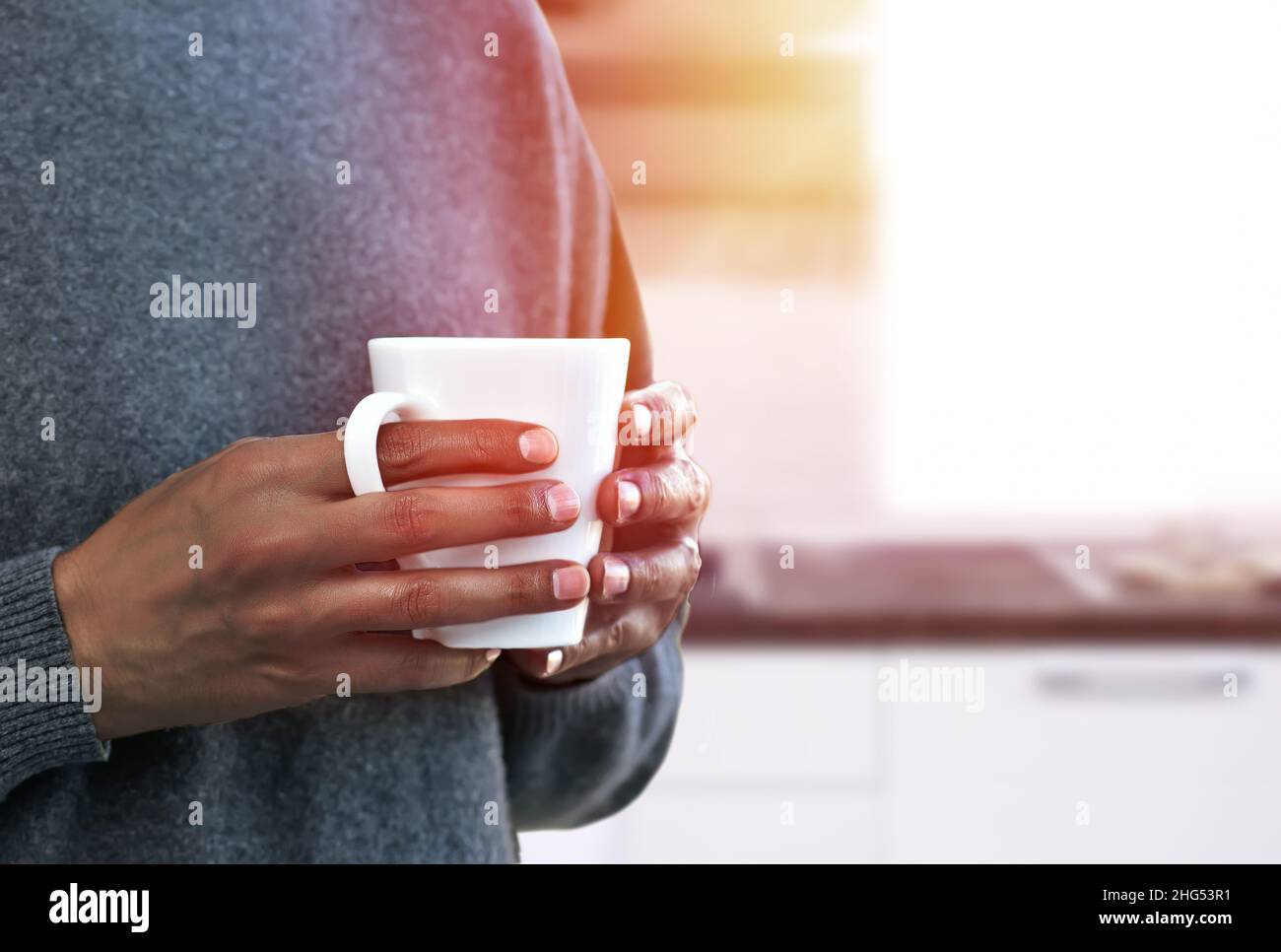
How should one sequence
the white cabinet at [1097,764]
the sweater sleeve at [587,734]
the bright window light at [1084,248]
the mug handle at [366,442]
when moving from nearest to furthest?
the mug handle at [366,442]
the sweater sleeve at [587,734]
the white cabinet at [1097,764]
the bright window light at [1084,248]

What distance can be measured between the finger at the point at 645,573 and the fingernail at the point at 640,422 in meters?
0.04

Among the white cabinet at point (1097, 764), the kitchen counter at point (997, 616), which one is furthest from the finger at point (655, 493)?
the white cabinet at point (1097, 764)

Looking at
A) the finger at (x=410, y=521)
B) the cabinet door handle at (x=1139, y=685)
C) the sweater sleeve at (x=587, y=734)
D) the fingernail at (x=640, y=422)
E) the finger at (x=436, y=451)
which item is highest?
the fingernail at (x=640, y=422)

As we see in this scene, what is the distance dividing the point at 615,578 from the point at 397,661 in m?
0.08

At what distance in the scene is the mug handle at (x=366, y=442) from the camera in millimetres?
274

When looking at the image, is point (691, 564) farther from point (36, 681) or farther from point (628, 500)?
point (36, 681)

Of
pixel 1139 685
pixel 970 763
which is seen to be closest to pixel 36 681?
pixel 970 763

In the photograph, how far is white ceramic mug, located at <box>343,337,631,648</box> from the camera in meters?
0.29

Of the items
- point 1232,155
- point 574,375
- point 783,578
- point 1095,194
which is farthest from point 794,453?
point 574,375

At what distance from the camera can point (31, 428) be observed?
15.3 inches

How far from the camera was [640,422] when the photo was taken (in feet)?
1.13

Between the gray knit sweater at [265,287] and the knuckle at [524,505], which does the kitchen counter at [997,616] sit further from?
the knuckle at [524,505]
